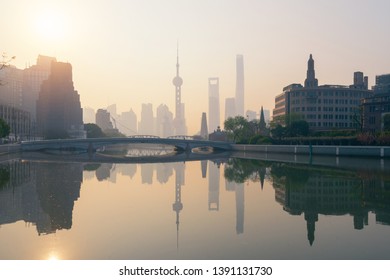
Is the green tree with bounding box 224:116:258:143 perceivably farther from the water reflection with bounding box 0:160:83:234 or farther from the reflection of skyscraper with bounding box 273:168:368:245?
the water reflection with bounding box 0:160:83:234

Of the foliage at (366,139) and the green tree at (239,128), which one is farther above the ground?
the green tree at (239,128)

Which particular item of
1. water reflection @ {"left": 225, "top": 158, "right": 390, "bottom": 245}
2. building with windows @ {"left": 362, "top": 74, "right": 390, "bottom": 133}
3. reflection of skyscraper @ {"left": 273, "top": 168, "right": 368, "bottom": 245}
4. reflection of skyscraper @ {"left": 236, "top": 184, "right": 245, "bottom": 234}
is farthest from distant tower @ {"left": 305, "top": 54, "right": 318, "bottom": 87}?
reflection of skyscraper @ {"left": 236, "top": 184, "right": 245, "bottom": 234}

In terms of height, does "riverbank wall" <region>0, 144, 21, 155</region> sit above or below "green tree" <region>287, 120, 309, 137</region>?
below

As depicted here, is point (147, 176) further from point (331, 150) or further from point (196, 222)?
point (331, 150)

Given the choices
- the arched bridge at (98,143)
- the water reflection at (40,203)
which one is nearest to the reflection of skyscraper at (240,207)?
the water reflection at (40,203)

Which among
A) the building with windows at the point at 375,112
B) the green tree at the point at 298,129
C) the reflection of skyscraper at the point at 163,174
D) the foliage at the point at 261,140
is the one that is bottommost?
the reflection of skyscraper at the point at 163,174

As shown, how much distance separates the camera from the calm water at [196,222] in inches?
464

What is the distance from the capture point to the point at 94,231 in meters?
14.4

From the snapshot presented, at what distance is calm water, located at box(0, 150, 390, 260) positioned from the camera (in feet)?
38.7

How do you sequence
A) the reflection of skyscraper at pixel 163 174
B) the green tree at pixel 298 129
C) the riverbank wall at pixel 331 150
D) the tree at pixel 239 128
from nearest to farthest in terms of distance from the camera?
the reflection of skyscraper at pixel 163 174 → the riverbank wall at pixel 331 150 → the green tree at pixel 298 129 → the tree at pixel 239 128

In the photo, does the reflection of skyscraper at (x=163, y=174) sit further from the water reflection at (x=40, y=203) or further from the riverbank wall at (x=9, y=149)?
the riverbank wall at (x=9, y=149)

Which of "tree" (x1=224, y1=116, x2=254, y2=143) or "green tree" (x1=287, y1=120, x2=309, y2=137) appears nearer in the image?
"green tree" (x1=287, y1=120, x2=309, y2=137)
